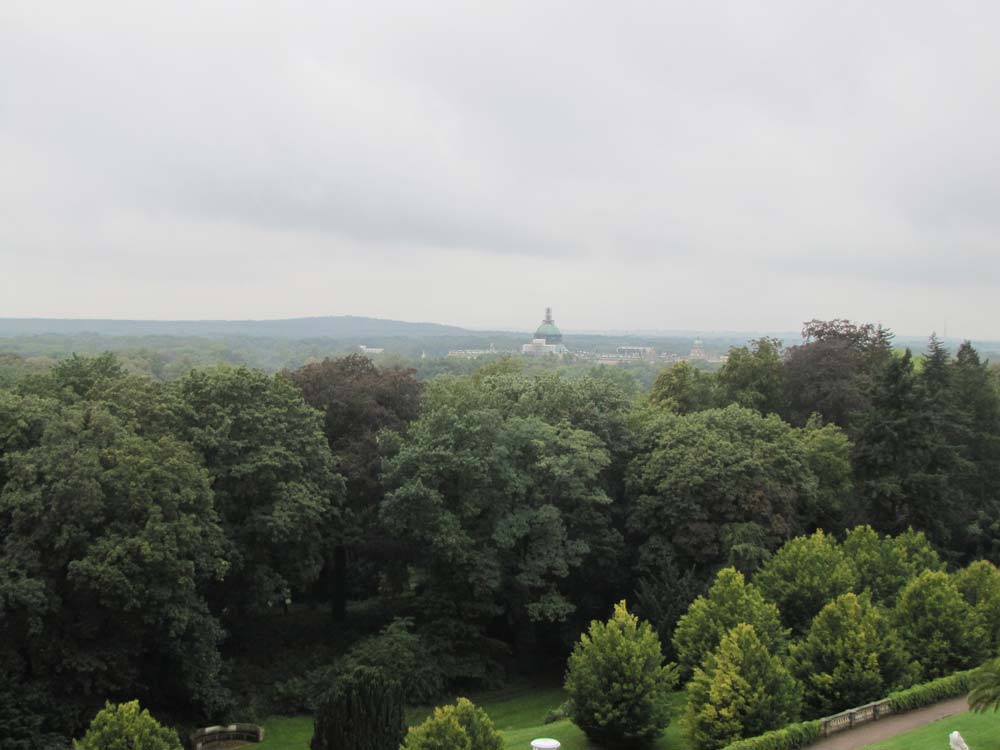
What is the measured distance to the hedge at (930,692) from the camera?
864 inches

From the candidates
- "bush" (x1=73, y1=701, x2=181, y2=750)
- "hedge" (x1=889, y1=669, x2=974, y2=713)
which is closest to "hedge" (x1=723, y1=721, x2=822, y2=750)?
"hedge" (x1=889, y1=669, x2=974, y2=713)

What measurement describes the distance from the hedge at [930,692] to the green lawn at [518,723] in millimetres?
5246

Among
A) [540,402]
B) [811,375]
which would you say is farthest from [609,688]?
[811,375]

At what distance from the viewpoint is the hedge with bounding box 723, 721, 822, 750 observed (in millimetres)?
18969

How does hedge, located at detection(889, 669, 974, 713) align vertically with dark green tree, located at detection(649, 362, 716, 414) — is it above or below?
below

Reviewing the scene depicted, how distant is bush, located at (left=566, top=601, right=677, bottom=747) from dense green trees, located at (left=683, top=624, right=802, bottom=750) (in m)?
1.03

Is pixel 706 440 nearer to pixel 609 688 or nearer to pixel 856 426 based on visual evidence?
pixel 856 426

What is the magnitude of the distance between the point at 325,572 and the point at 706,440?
1633cm

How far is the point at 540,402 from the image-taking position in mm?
37125

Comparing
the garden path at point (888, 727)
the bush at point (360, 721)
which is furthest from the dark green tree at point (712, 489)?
the bush at point (360, 721)

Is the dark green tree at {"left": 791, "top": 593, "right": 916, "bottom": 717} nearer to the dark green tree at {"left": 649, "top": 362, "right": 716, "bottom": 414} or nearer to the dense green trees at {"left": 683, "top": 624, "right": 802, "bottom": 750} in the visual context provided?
the dense green trees at {"left": 683, "top": 624, "right": 802, "bottom": 750}

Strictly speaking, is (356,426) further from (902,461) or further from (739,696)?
(902,461)

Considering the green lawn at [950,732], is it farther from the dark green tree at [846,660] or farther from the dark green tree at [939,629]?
the dark green tree at [939,629]

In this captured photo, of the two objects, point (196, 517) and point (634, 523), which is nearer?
point (196, 517)
